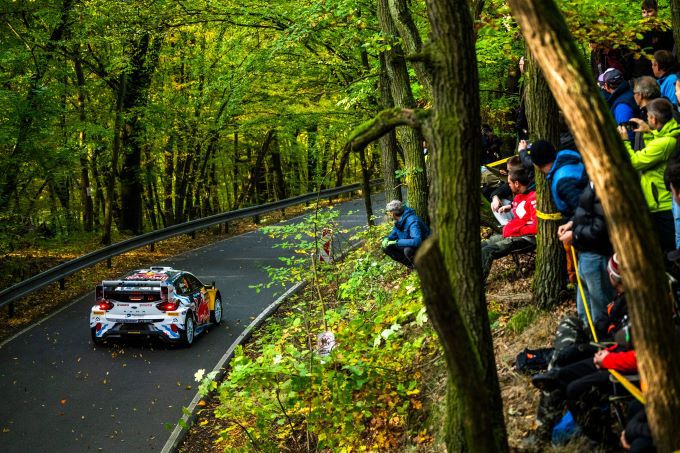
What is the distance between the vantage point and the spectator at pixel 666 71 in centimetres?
995

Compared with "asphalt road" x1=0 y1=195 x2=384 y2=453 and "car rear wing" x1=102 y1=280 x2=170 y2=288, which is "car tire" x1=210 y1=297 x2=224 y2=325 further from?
"car rear wing" x1=102 y1=280 x2=170 y2=288

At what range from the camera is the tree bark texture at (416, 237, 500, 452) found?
179 inches

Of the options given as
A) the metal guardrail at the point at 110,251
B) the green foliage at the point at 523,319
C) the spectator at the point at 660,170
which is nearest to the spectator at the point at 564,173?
the spectator at the point at 660,170

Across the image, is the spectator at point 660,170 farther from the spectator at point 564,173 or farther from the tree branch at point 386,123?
the tree branch at point 386,123

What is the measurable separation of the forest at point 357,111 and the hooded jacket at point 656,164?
1560mm

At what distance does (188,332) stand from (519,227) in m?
7.72

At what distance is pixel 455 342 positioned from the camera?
191 inches

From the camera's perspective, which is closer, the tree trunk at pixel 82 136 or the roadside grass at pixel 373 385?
the roadside grass at pixel 373 385

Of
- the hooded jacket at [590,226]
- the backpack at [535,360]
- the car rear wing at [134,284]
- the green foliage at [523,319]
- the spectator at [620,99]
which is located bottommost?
the car rear wing at [134,284]

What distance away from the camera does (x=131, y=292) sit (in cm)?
1464

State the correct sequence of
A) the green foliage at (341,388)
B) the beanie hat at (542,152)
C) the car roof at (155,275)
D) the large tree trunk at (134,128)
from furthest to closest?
the large tree trunk at (134,128)
the car roof at (155,275)
the green foliage at (341,388)
the beanie hat at (542,152)

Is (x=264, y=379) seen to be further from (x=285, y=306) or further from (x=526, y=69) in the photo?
(x=285, y=306)

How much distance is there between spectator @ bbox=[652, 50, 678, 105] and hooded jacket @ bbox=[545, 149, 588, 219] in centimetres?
339

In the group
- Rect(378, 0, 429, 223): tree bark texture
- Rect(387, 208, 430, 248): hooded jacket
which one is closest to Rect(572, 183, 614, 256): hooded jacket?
Rect(387, 208, 430, 248): hooded jacket
